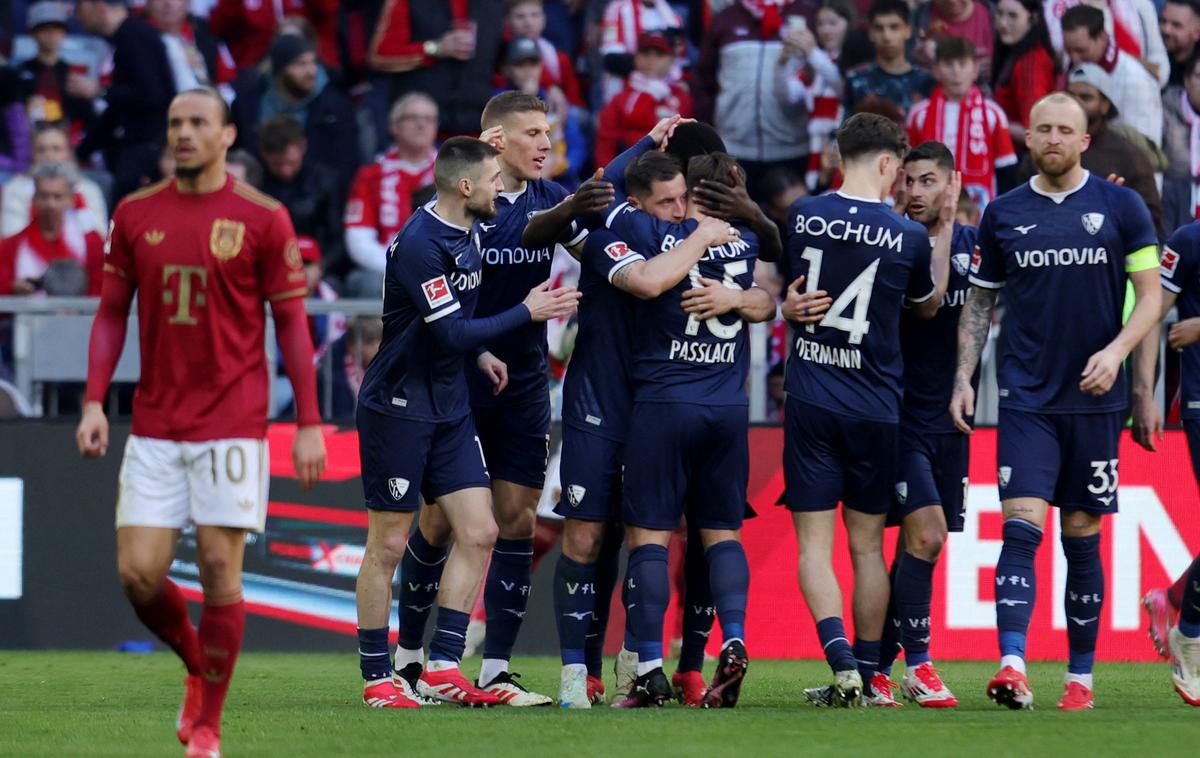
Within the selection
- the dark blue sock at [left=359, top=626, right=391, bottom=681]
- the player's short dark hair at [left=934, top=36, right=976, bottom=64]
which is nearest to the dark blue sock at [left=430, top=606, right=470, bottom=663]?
the dark blue sock at [left=359, top=626, right=391, bottom=681]

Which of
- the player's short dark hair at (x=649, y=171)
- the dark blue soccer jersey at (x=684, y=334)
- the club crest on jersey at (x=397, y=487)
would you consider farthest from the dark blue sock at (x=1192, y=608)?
the club crest on jersey at (x=397, y=487)

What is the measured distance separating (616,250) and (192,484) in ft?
7.40

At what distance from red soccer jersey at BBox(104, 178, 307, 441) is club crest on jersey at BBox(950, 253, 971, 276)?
335 cm

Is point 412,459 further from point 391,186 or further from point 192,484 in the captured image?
point 391,186

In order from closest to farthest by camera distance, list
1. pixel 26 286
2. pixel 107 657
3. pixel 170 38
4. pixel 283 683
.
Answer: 1. pixel 283 683
2. pixel 107 657
3. pixel 26 286
4. pixel 170 38

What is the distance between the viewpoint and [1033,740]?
20.9ft

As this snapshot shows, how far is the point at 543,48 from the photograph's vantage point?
14.8m

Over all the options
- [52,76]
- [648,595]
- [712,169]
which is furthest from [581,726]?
[52,76]

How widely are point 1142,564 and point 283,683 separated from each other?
528 cm

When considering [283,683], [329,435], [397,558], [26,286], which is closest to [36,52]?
[26,286]

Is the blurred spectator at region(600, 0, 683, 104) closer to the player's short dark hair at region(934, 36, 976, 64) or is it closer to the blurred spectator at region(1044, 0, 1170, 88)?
the player's short dark hair at region(934, 36, 976, 64)

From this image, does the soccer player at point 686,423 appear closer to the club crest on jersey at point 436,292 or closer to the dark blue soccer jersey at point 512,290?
the dark blue soccer jersey at point 512,290

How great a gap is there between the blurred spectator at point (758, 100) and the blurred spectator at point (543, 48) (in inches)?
56.7

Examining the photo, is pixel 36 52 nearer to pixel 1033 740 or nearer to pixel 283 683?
pixel 283 683
